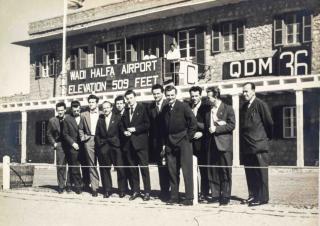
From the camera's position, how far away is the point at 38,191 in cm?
829

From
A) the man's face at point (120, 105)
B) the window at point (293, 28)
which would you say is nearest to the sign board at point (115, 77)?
the window at point (293, 28)

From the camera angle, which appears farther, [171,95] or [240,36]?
[240,36]

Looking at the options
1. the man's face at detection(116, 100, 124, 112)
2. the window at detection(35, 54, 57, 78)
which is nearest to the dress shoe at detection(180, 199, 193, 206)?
the man's face at detection(116, 100, 124, 112)

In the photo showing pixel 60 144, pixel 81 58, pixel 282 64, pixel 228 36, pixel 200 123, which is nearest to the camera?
pixel 200 123

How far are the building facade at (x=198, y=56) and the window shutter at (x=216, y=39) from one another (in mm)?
26

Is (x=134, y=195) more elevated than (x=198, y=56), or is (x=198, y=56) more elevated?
(x=198, y=56)

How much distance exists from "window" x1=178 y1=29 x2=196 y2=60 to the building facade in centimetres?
3

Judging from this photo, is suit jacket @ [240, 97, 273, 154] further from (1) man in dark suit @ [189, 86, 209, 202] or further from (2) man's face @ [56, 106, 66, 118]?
(2) man's face @ [56, 106, 66, 118]

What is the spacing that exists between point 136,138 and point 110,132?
50cm

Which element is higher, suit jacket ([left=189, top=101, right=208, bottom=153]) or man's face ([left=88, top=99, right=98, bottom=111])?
man's face ([left=88, top=99, right=98, bottom=111])

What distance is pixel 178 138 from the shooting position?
6.23 meters

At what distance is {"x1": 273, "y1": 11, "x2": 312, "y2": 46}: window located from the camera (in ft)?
39.8

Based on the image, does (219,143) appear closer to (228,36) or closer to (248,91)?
(248,91)

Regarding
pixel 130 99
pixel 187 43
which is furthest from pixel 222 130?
pixel 187 43
